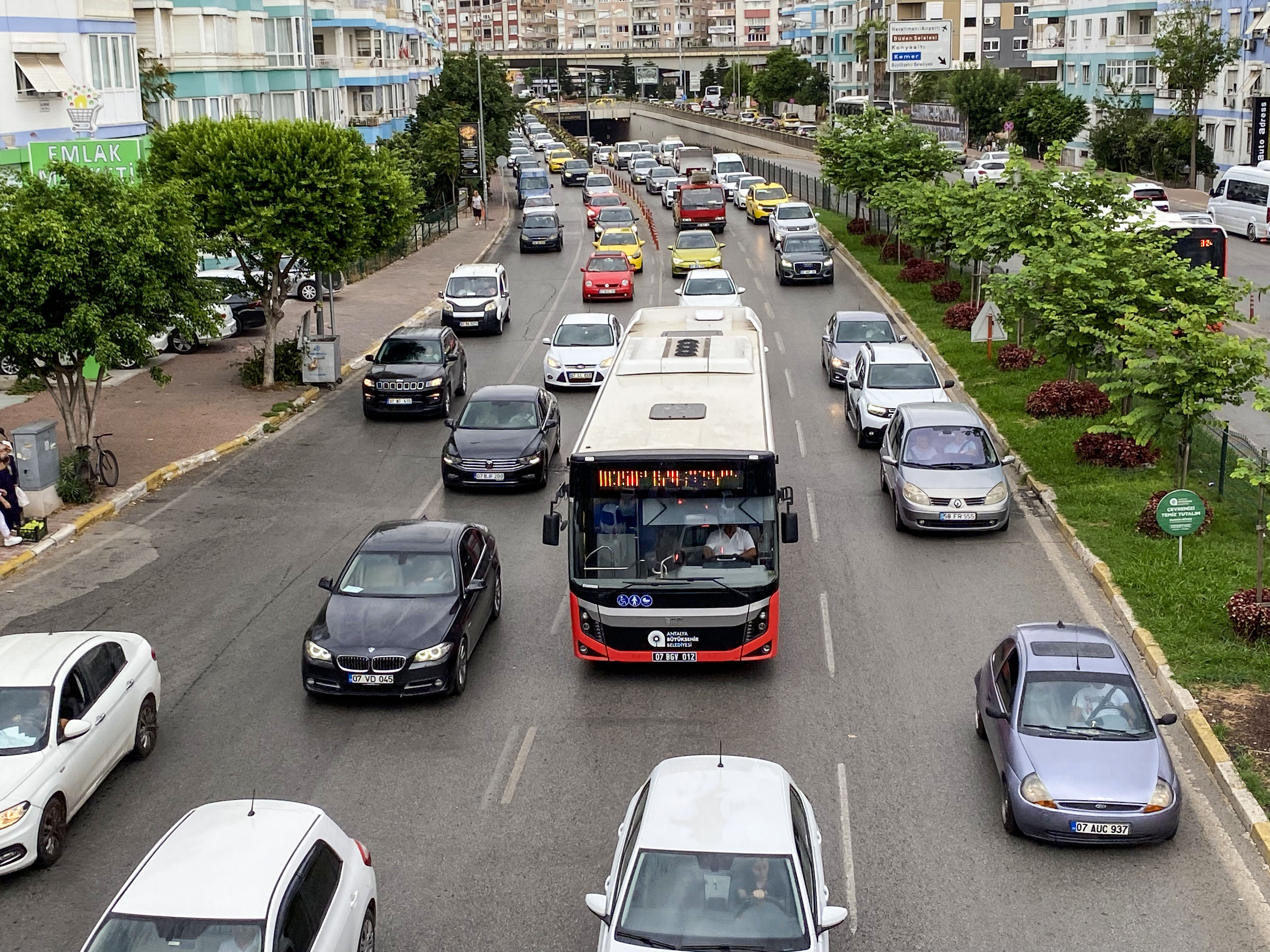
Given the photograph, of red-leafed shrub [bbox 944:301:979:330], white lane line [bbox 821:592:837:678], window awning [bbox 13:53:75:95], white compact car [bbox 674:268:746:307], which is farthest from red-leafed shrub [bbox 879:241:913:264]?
white lane line [bbox 821:592:837:678]

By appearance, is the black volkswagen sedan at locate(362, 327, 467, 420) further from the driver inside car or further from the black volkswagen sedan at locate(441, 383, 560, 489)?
the driver inside car

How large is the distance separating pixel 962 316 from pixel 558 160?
211 feet

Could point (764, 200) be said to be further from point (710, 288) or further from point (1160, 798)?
point (1160, 798)

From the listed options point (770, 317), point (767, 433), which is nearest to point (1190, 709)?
point (767, 433)

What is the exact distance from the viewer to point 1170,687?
1541 centimetres

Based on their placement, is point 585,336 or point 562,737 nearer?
point 562,737

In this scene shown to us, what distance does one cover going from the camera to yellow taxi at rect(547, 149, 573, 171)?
96625mm

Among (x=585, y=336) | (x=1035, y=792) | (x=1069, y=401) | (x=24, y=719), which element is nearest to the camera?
(x=1035, y=792)

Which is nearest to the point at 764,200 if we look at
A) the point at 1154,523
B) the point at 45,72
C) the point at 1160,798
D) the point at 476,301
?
the point at 476,301

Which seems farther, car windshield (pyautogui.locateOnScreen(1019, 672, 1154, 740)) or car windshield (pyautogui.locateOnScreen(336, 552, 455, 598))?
car windshield (pyautogui.locateOnScreen(336, 552, 455, 598))

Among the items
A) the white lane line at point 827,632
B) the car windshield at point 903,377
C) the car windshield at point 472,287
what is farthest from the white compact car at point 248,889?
the car windshield at point 472,287

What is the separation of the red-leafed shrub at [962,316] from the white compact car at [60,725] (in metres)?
26.7

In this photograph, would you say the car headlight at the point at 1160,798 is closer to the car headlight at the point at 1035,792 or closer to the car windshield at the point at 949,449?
the car headlight at the point at 1035,792

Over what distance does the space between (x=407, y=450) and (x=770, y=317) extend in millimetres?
16712
